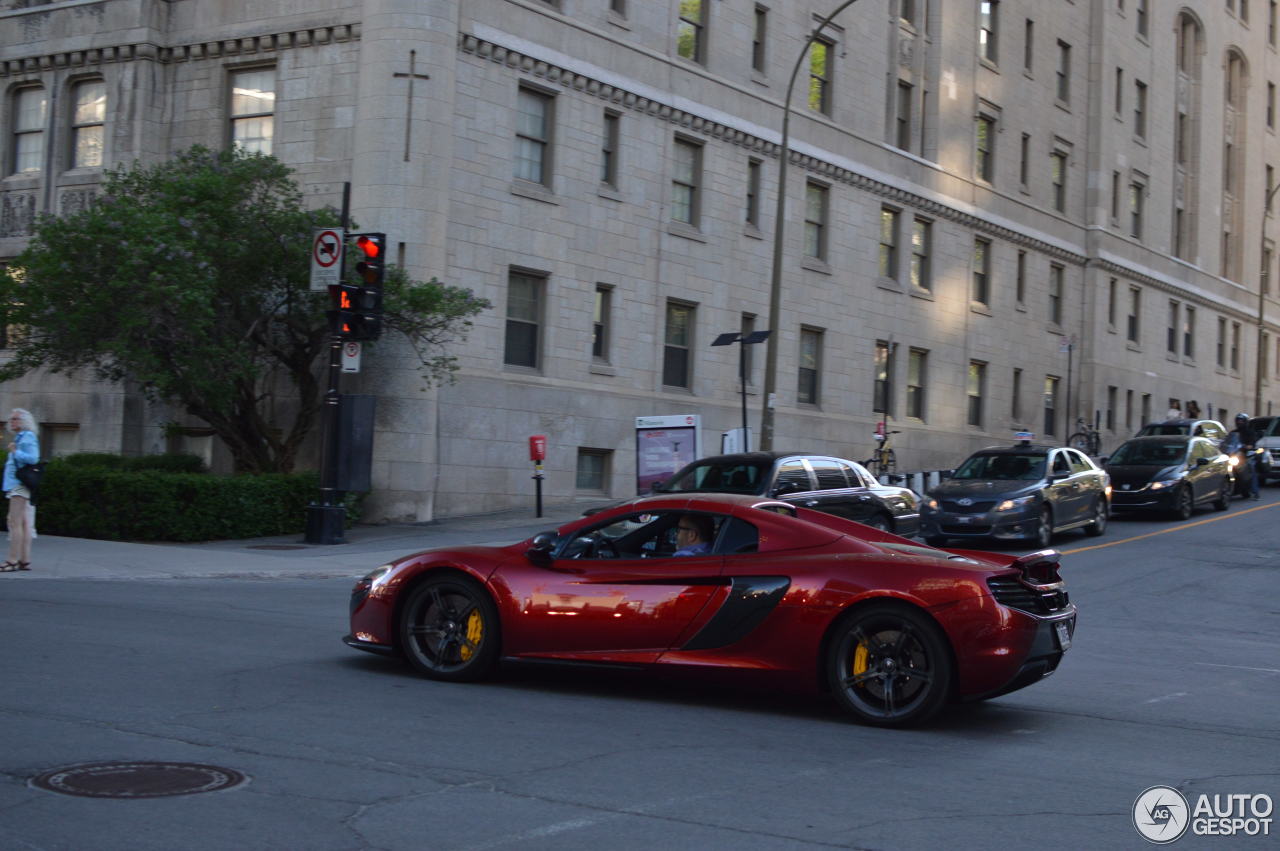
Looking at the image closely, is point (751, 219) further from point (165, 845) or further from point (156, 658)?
point (165, 845)

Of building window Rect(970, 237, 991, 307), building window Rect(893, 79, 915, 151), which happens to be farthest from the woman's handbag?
building window Rect(970, 237, 991, 307)

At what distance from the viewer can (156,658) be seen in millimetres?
9547

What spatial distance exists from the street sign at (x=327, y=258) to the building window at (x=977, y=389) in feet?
88.4

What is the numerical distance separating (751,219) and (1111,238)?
2258 cm

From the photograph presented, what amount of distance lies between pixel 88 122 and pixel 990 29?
28.1 m

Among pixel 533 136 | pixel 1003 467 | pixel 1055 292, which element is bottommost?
pixel 1003 467

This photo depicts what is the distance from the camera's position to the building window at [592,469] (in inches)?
1125

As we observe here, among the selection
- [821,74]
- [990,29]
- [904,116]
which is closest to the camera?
[821,74]

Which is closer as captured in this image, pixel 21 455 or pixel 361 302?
pixel 21 455

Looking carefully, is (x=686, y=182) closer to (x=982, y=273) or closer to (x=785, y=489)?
(x=785, y=489)

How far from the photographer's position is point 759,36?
3356cm

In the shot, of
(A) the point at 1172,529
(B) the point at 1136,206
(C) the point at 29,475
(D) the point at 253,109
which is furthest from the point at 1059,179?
(C) the point at 29,475

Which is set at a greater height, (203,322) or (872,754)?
(203,322)

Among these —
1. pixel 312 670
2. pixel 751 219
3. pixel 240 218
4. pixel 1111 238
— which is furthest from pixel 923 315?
pixel 312 670
